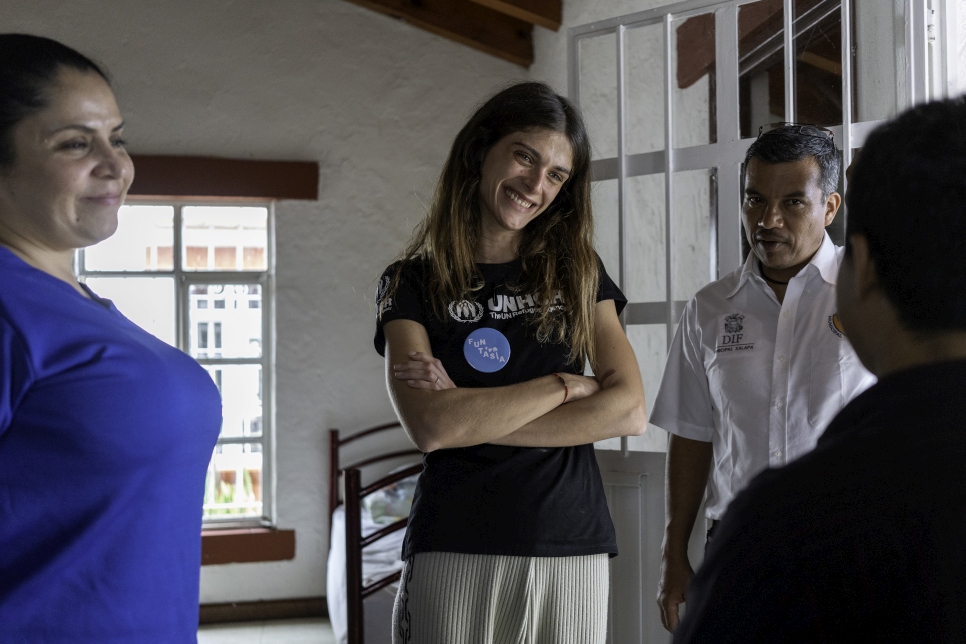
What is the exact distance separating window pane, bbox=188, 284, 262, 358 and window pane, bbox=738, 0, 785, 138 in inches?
138

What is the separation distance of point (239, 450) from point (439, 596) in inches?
167

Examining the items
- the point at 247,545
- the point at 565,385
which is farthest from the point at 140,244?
the point at 565,385

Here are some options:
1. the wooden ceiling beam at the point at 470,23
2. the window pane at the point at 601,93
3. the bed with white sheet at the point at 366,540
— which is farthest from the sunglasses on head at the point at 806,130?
the wooden ceiling beam at the point at 470,23

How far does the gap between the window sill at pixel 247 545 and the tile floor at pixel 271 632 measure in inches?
14.7

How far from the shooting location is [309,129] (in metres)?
5.50

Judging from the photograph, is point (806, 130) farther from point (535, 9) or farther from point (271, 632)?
point (271, 632)

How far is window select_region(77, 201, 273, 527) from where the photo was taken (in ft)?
17.9

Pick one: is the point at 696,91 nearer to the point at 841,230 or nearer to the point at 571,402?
the point at 841,230

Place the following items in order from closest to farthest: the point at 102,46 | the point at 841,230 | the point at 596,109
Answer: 1. the point at 841,230
2. the point at 596,109
3. the point at 102,46

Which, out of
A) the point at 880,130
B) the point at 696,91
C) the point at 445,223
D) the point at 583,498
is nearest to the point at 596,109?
the point at 696,91

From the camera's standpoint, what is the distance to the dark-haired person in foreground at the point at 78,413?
1.04 m

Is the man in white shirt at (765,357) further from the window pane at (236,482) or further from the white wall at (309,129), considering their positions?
the window pane at (236,482)

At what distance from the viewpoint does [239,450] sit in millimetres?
5547

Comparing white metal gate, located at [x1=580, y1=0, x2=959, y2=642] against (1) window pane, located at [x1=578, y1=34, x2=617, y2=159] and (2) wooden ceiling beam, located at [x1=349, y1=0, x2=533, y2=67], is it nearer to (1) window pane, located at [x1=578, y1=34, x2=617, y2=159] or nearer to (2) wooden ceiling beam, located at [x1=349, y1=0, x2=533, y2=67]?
(1) window pane, located at [x1=578, y1=34, x2=617, y2=159]
